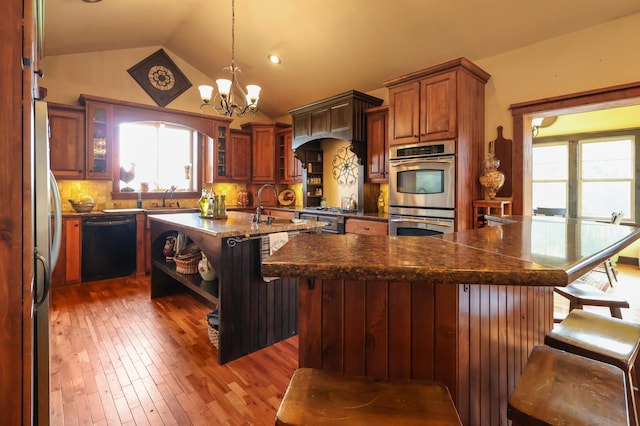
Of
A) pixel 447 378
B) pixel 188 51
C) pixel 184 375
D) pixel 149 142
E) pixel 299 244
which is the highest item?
pixel 188 51

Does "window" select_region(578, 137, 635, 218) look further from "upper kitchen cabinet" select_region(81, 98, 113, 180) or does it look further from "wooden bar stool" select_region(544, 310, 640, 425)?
"upper kitchen cabinet" select_region(81, 98, 113, 180)

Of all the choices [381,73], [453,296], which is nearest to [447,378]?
[453,296]

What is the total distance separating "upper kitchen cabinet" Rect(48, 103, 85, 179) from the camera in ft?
14.0

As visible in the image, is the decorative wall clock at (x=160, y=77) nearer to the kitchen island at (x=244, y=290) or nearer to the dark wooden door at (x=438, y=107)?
the kitchen island at (x=244, y=290)

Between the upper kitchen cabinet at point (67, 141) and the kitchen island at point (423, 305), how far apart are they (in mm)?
4646

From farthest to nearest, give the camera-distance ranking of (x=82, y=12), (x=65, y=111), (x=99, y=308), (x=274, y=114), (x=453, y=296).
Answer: (x=274, y=114)
(x=65, y=111)
(x=82, y=12)
(x=99, y=308)
(x=453, y=296)

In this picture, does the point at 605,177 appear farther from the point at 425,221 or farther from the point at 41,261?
the point at 41,261

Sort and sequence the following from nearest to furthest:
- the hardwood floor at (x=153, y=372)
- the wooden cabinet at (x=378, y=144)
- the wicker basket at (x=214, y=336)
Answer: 1. the hardwood floor at (x=153, y=372)
2. the wicker basket at (x=214, y=336)
3. the wooden cabinet at (x=378, y=144)

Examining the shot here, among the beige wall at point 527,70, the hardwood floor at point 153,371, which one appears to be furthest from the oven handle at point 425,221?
the hardwood floor at point 153,371

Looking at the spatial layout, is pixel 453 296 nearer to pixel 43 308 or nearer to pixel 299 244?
pixel 299 244

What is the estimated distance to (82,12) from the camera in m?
3.64

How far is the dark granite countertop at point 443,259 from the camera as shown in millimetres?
785

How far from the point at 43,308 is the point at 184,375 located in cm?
109

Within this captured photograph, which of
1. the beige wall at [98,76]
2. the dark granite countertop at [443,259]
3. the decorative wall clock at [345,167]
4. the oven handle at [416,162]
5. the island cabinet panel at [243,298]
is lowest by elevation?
the island cabinet panel at [243,298]
